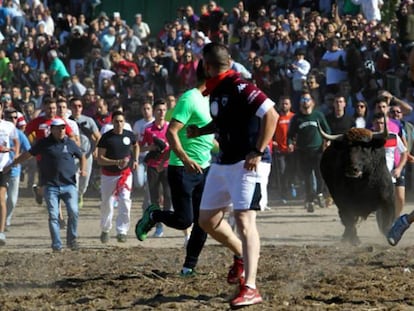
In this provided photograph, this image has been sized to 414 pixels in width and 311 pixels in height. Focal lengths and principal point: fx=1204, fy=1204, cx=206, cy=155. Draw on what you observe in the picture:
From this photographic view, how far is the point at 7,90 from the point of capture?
26062mm

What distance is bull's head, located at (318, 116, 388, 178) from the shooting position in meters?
14.0

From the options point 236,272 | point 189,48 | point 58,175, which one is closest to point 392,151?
point 58,175

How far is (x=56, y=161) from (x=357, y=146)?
3743mm

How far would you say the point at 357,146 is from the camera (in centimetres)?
1400

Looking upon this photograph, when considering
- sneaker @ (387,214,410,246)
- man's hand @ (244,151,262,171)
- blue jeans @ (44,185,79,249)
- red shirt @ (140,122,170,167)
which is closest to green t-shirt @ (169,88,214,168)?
man's hand @ (244,151,262,171)

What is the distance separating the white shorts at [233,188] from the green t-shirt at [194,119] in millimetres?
1331

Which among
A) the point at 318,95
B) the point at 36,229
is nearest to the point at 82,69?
the point at 318,95

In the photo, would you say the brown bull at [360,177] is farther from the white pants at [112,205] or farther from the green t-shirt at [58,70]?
the green t-shirt at [58,70]

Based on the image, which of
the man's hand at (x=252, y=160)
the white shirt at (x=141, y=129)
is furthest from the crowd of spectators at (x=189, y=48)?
the man's hand at (x=252, y=160)

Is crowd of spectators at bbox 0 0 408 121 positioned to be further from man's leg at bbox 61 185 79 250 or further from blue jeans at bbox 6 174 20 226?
man's leg at bbox 61 185 79 250

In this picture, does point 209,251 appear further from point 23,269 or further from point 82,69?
point 82,69

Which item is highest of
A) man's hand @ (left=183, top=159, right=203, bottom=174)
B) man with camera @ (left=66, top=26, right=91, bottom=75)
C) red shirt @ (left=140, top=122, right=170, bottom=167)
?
man with camera @ (left=66, top=26, right=91, bottom=75)

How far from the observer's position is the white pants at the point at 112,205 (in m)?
15.7

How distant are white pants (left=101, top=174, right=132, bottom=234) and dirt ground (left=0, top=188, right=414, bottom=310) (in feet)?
0.87
